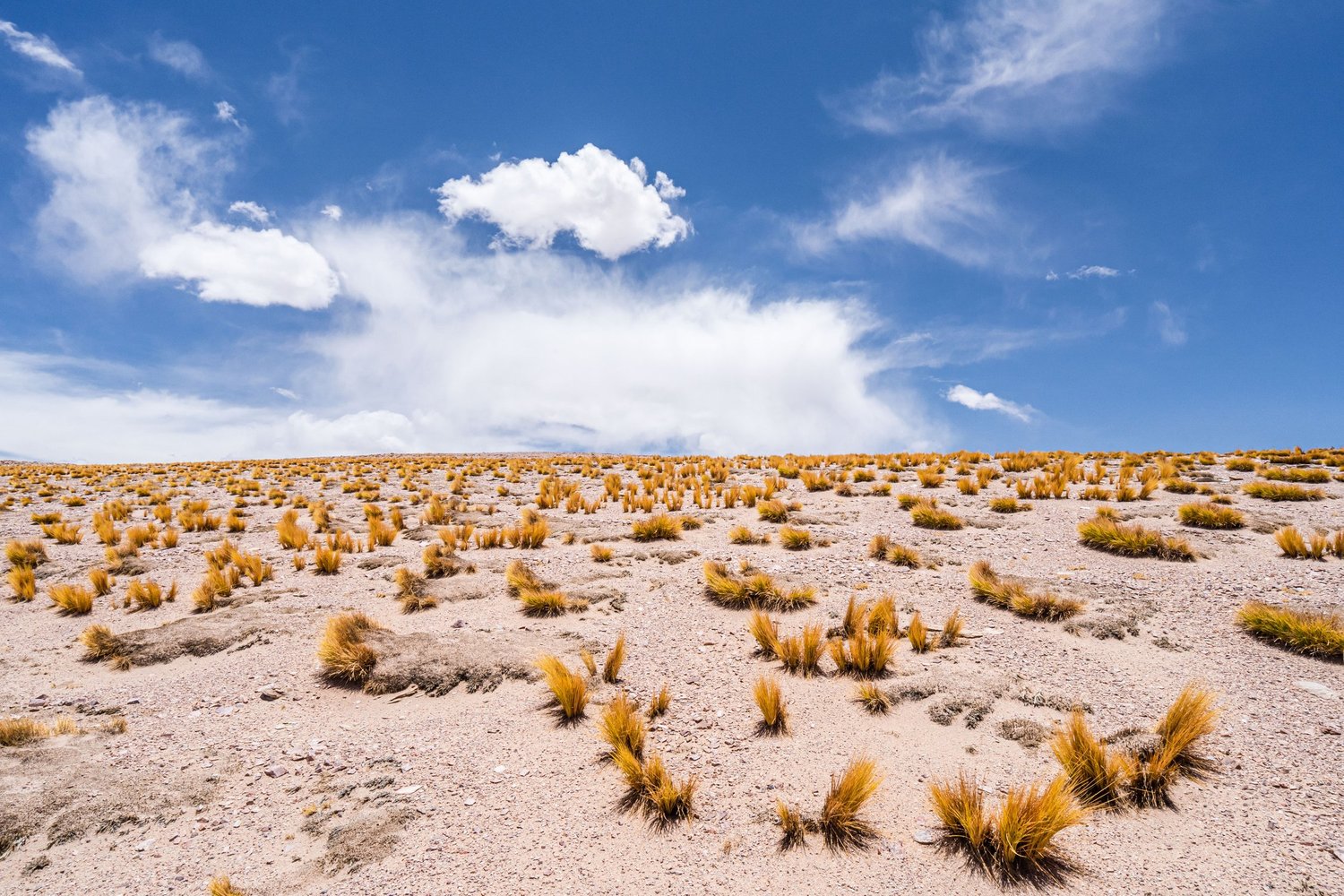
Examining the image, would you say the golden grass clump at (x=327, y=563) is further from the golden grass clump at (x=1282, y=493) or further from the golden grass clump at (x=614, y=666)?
the golden grass clump at (x=1282, y=493)

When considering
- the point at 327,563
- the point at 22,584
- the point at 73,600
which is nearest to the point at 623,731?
the point at 327,563

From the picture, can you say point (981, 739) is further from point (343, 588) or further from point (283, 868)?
point (343, 588)

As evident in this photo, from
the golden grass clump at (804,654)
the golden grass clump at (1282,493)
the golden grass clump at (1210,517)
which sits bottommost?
the golden grass clump at (804,654)

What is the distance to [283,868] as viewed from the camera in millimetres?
3926

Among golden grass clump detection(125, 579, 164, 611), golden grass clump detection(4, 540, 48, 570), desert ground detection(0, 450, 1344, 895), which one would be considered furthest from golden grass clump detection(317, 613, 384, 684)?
golden grass clump detection(4, 540, 48, 570)

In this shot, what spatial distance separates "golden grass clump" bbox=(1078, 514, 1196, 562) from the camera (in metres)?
8.59

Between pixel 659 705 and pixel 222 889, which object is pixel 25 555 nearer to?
pixel 222 889

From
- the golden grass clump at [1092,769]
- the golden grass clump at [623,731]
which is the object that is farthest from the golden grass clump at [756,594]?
the golden grass clump at [1092,769]

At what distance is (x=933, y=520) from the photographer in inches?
451

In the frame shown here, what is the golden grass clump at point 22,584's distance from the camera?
388 inches

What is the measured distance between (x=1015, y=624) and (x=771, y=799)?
438 cm

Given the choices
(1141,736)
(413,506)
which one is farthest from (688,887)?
(413,506)

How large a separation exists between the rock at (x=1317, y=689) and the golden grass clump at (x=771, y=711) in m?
4.64

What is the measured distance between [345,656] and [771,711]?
16.2 ft
